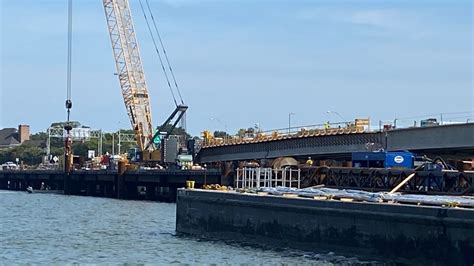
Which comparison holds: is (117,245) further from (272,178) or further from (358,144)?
(358,144)

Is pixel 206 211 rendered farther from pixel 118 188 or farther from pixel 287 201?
pixel 118 188

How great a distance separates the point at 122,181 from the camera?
418 ft

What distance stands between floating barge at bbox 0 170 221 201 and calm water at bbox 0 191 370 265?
3136 centimetres

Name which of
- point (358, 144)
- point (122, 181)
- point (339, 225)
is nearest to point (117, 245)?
point (339, 225)

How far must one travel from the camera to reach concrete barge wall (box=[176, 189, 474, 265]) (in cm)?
3628

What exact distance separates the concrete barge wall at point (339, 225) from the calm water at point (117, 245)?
3.55 ft

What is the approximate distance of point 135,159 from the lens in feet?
501

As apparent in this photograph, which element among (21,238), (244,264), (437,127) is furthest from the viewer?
(437,127)

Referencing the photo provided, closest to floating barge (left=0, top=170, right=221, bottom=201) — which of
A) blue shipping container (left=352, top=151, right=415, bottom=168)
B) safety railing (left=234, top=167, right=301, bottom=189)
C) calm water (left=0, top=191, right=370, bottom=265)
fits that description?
calm water (left=0, top=191, right=370, bottom=265)

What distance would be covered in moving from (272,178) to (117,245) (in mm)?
15346

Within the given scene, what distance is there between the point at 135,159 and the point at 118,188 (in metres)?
24.7

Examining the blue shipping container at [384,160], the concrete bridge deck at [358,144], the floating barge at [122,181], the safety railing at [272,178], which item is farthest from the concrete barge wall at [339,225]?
the floating barge at [122,181]

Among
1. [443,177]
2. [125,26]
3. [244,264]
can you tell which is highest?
[125,26]

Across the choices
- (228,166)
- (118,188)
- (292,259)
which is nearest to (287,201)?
(292,259)
